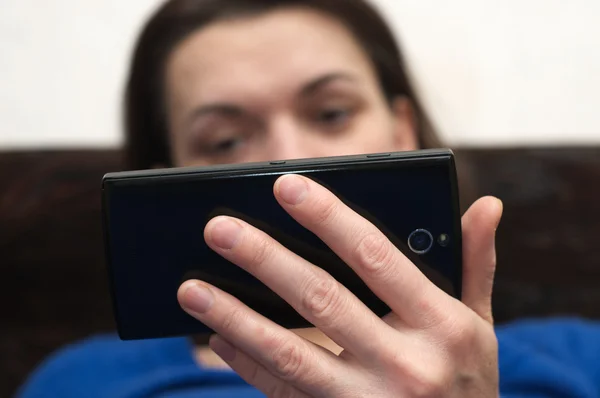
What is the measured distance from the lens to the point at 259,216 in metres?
A: 0.41

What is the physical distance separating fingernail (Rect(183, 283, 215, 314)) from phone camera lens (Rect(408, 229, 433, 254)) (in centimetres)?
16

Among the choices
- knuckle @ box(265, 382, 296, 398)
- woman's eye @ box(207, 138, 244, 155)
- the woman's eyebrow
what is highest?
the woman's eyebrow

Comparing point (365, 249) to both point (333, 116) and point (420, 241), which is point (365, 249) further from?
point (333, 116)

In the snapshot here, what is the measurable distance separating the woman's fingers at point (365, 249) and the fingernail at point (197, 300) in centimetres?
9

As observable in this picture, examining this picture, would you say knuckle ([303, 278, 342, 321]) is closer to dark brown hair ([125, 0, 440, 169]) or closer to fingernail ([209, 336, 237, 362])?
fingernail ([209, 336, 237, 362])

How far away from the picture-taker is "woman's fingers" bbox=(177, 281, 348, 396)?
1.27 ft

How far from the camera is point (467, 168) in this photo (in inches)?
36.3

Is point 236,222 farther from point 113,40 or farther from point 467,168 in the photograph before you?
point 113,40

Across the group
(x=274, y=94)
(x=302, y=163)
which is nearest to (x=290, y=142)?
(x=274, y=94)

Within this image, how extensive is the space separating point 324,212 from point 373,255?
0.05 meters

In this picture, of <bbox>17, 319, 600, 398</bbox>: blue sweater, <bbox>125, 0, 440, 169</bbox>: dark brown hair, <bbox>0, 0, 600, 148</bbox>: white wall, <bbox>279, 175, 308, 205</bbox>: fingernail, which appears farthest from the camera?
<bbox>0, 0, 600, 148</bbox>: white wall

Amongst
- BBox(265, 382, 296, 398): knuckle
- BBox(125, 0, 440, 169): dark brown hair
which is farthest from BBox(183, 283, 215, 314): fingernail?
BBox(125, 0, 440, 169): dark brown hair

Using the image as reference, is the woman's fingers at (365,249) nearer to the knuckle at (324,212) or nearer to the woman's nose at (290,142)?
the knuckle at (324,212)

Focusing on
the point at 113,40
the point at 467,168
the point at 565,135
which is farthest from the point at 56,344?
the point at 565,135
